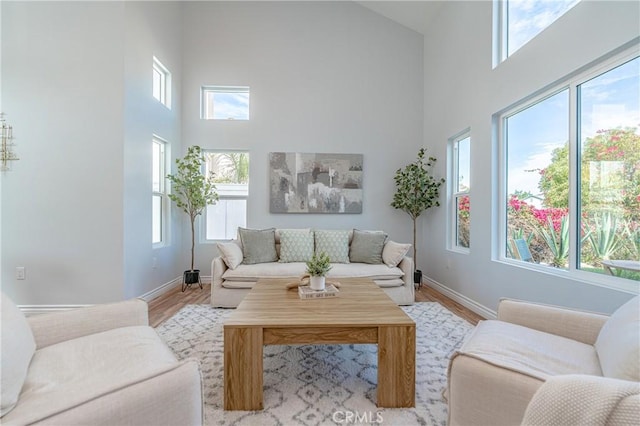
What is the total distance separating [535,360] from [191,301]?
3.39 metres

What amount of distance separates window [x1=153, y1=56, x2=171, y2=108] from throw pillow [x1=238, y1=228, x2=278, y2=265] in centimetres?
221

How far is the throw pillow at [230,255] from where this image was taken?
327 cm

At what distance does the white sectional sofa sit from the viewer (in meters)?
3.20

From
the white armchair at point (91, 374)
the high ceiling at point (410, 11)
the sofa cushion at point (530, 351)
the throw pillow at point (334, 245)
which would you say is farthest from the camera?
the high ceiling at point (410, 11)

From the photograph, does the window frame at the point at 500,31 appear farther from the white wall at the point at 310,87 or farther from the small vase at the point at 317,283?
the small vase at the point at 317,283

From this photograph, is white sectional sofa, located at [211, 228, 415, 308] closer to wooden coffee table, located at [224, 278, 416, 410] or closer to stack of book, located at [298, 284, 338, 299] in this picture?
stack of book, located at [298, 284, 338, 299]

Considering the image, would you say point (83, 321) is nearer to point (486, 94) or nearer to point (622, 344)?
point (622, 344)

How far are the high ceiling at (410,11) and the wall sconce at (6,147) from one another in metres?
4.83

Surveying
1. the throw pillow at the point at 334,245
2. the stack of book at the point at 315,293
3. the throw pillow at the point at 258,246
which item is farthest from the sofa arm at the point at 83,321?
the throw pillow at the point at 334,245

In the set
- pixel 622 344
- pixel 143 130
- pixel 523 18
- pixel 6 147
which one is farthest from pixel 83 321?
pixel 523 18

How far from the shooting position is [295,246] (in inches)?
145

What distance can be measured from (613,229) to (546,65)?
1.36 metres

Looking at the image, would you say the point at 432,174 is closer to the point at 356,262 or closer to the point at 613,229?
the point at 356,262

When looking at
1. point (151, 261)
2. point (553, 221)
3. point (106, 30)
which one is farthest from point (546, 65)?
point (151, 261)
